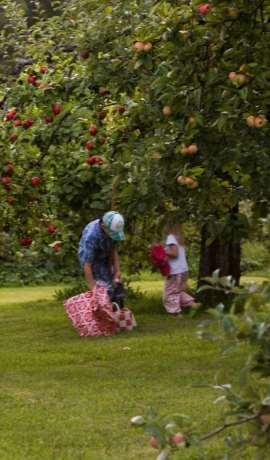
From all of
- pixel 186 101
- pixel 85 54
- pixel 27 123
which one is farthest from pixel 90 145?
pixel 186 101

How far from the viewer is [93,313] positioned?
39.8 ft

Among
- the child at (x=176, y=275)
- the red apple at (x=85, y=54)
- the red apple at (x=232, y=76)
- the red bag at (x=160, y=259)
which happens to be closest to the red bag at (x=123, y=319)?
the red bag at (x=160, y=259)

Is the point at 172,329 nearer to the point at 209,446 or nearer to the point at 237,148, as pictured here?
the point at 237,148

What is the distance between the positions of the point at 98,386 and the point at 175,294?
5.53 metres

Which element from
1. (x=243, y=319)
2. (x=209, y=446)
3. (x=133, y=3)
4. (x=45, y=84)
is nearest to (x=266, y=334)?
(x=243, y=319)

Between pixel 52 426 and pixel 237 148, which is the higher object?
pixel 237 148

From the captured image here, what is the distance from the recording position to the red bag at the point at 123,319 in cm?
1236

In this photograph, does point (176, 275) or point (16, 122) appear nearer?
point (16, 122)

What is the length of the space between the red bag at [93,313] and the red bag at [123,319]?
0.07 meters

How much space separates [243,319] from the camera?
3359 mm

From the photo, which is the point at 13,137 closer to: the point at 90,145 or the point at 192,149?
the point at 90,145

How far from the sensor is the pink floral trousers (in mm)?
14344

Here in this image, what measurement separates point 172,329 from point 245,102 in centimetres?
592

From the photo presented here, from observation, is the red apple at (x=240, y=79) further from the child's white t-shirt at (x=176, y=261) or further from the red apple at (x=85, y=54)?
the child's white t-shirt at (x=176, y=261)
